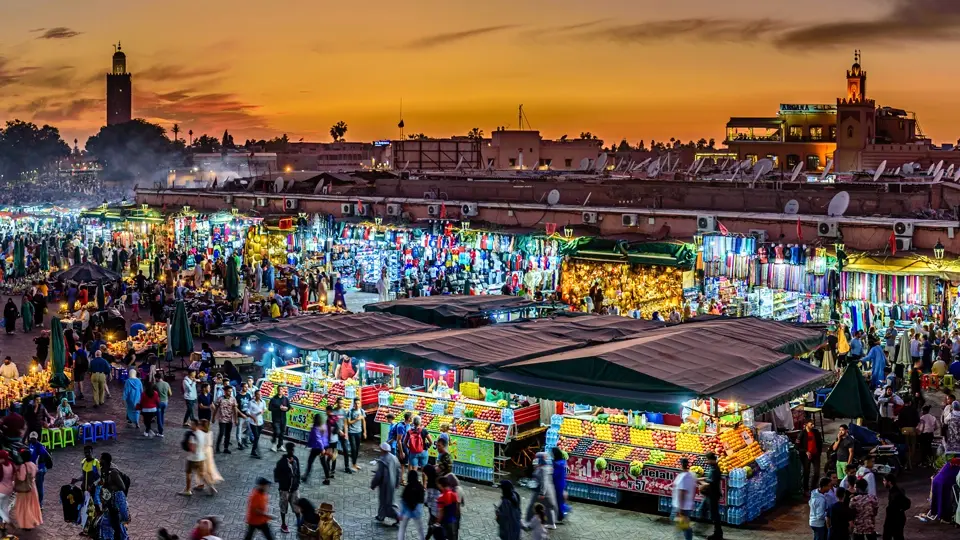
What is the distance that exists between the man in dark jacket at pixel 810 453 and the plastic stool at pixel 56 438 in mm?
11478

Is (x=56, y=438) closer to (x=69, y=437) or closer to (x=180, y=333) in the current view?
(x=69, y=437)

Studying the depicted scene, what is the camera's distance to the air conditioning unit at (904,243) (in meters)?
23.0

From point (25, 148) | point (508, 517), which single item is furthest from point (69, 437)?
point (25, 148)

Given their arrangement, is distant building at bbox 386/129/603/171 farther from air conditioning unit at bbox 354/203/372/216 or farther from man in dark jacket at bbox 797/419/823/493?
man in dark jacket at bbox 797/419/823/493

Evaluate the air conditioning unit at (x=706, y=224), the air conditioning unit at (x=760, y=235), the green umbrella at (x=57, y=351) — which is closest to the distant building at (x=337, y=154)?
the air conditioning unit at (x=706, y=224)

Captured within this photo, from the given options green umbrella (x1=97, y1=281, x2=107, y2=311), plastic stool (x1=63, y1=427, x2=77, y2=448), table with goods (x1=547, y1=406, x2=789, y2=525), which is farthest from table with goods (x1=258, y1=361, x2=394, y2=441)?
green umbrella (x1=97, y1=281, x2=107, y2=311)

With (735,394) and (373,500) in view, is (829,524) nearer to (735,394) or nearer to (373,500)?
(735,394)

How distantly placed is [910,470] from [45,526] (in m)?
12.2

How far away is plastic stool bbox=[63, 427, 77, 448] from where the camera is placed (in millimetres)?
18078

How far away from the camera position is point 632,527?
13.9 metres

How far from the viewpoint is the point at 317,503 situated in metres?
14.8

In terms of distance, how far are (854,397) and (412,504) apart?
7.46m

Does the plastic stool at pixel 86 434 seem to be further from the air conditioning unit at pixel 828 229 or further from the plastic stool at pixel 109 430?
the air conditioning unit at pixel 828 229

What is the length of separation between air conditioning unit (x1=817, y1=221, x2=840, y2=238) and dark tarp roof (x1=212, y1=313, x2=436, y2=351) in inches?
370
